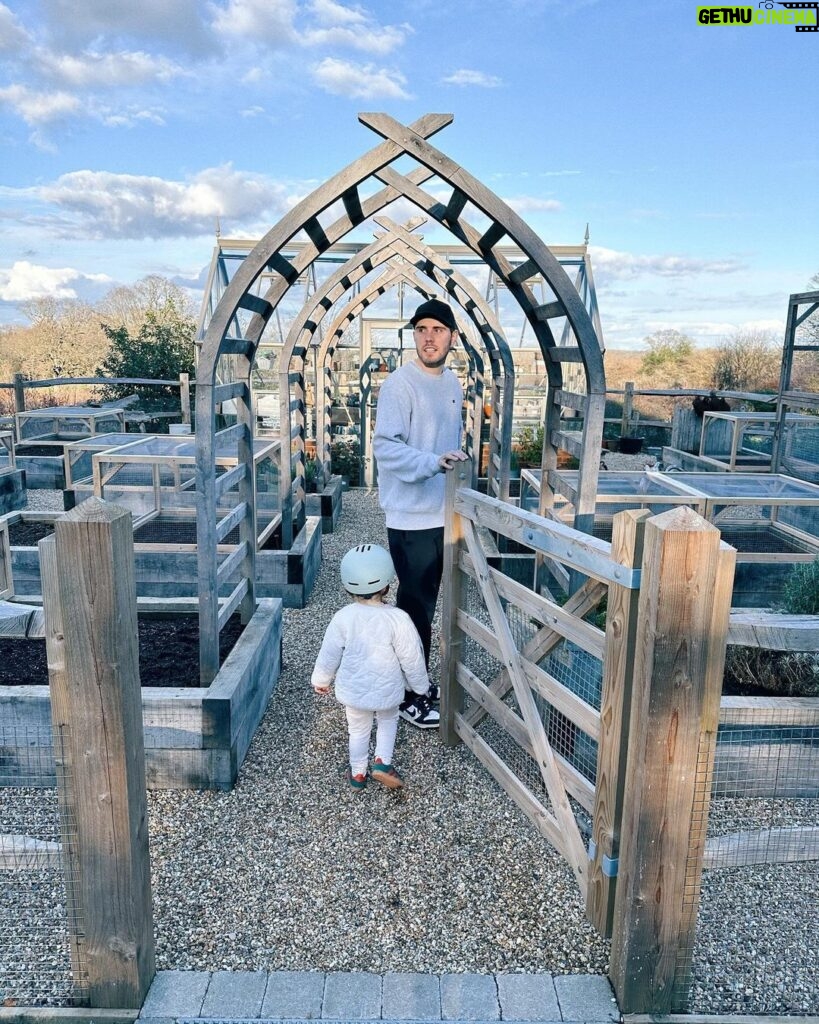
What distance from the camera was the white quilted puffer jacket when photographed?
2912mm

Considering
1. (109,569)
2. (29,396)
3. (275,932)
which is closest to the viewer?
(109,569)

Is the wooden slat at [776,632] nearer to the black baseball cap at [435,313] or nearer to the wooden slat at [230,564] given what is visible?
the black baseball cap at [435,313]

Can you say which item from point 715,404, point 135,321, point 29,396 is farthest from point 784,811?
point 135,321

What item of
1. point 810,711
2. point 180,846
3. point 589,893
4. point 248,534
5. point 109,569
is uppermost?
point 109,569

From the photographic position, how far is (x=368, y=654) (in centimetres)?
292

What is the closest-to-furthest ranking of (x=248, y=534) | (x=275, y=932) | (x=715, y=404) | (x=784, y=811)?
(x=275, y=932)
(x=784, y=811)
(x=248, y=534)
(x=715, y=404)

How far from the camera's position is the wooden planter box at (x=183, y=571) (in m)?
5.58

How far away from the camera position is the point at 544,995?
1.94 metres

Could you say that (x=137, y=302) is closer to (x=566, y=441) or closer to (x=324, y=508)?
(x=324, y=508)

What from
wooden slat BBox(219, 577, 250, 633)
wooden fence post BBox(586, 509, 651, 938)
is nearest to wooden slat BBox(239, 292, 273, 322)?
wooden slat BBox(219, 577, 250, 633)

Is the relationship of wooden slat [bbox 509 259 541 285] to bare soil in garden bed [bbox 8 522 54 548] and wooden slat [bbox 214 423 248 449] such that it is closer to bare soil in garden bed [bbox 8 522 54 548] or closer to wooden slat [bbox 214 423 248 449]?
wooden slat [bbox 214 423 248 449]

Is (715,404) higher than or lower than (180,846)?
higher

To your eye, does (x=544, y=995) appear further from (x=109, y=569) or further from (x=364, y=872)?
(x=109, y=569)

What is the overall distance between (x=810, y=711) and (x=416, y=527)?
1815 mm
